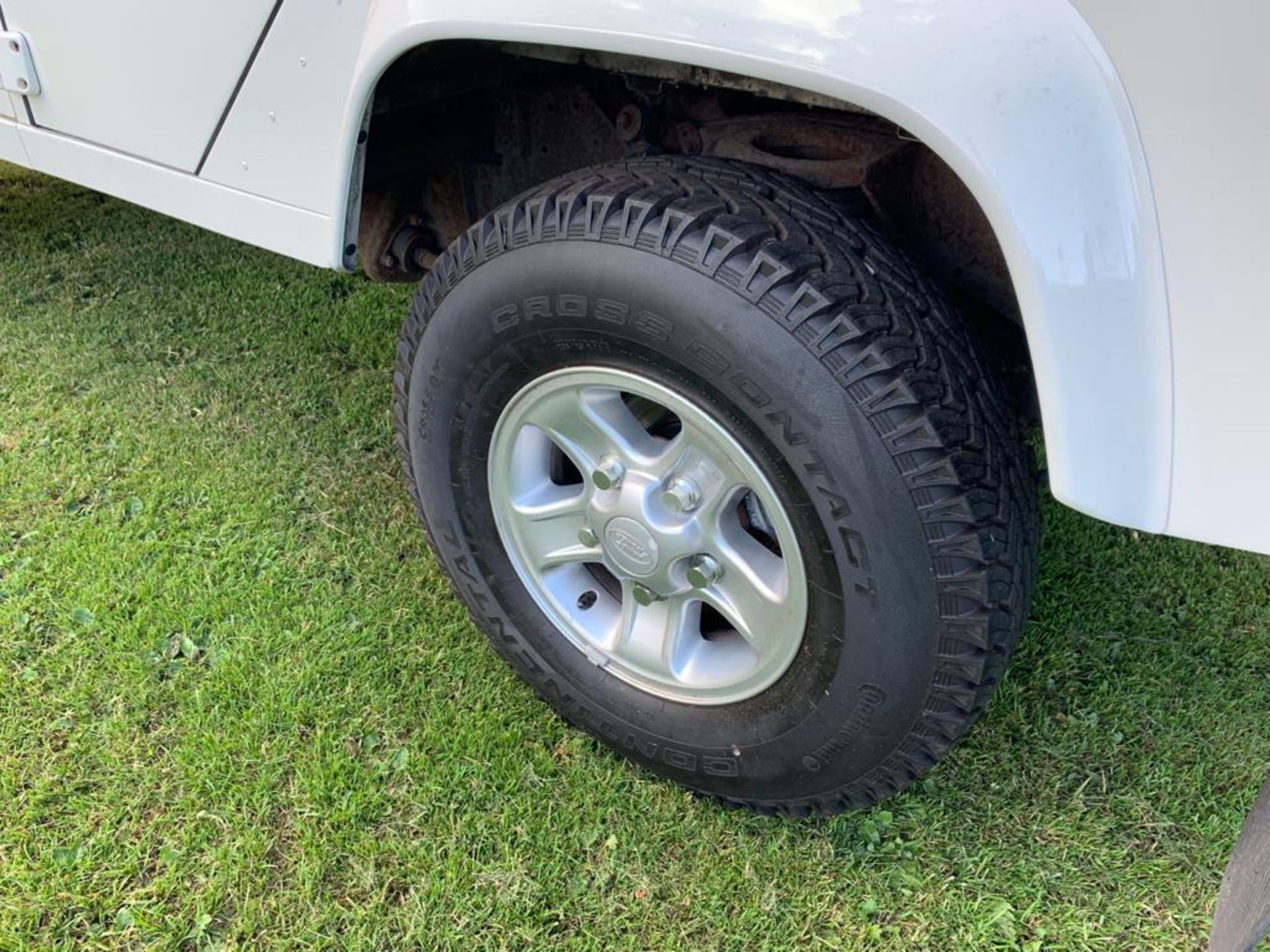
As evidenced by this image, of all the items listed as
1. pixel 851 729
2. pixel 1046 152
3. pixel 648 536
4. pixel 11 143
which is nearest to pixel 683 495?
pixel 648 536

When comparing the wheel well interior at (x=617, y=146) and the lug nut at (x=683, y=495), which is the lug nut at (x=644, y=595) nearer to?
the lug nut at (x=683, y=495)

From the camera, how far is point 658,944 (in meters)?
1.69

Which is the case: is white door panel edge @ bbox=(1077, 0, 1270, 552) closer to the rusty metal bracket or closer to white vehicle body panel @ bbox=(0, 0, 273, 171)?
the rusty metal bracket

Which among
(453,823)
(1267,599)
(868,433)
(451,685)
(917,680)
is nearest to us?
(868,433)

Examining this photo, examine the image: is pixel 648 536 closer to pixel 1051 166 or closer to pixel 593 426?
pixel 593 426

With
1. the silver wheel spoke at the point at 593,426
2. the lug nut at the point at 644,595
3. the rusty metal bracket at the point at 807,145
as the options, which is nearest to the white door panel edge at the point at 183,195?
the silver wheel spoke at the point at 593,426

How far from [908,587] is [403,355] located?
1081mm

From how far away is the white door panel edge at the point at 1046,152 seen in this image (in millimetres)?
1112

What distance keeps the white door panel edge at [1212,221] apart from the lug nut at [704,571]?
2.54ft

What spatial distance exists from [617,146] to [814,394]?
38.4 inches

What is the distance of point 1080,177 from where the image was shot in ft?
3.68

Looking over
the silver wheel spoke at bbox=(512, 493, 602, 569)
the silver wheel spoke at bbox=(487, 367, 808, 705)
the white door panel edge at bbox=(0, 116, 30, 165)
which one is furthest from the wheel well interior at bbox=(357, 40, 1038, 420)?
the white door panel edge at bbox=(0, 116, 30, 165)

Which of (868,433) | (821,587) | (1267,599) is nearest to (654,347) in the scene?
(868,433)

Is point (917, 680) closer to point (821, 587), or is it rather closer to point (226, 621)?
point (821, 587)
